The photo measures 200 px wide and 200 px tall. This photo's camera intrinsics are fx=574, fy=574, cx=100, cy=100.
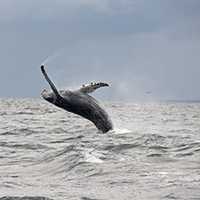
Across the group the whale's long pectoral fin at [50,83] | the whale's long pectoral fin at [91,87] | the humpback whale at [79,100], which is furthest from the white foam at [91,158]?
the whale's long pectoral fin at [91,87]

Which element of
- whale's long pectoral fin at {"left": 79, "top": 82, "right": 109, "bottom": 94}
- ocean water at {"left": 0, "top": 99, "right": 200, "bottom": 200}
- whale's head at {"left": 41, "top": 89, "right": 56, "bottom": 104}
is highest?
whale's long pectoral fin at {"left": 79, "top": 82, "right": 109, "bottom": 94}

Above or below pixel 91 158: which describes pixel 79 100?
above

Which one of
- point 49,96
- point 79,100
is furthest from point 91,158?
point 79,100

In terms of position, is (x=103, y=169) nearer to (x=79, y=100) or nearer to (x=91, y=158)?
(x=91, y=158)

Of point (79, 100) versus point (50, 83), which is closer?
point (50, 83)

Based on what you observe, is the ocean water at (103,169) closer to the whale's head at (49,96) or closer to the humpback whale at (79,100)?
the humpback whale at (79,100)

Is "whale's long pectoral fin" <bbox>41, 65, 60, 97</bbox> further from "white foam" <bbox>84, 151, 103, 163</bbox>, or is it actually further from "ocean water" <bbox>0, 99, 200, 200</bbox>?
"white foam" <bbox>84, 151, 103, 163</bbox>

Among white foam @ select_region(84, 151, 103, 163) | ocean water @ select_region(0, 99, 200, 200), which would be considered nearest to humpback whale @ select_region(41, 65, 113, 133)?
ocean water @ select_region(0, 99, 200, 200)

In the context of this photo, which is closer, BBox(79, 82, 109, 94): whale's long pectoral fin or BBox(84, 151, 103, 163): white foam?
BBox(84, 151, 103, 163): white foam

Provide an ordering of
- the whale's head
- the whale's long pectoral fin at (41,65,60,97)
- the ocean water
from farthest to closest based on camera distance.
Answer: the whale's head, the whale's long pectoral fin at (41,65,60,97), the ocean water

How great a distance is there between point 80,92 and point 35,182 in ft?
27.8

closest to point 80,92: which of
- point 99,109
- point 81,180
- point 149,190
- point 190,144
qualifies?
point 99,109

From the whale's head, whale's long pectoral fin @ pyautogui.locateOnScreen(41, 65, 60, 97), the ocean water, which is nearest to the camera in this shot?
the ocean water

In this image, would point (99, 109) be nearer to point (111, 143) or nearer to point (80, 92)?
point (80, 92)
